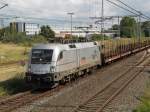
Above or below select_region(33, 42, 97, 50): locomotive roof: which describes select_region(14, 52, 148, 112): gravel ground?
below

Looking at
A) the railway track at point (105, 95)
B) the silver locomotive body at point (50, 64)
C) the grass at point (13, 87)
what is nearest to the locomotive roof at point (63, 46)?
the silver locomotive body at point (50, 64)

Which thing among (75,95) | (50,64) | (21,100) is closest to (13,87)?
(50,64)

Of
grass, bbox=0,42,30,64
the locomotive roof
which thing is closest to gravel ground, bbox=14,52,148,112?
the locomotive roof

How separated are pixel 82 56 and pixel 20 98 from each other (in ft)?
31.0

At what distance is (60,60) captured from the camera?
24.0 m

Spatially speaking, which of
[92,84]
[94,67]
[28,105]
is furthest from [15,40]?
[28,105]

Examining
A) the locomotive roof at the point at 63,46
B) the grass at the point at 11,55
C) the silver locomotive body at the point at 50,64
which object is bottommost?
the grass at the point at 11,55

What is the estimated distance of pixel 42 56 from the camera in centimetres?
2380

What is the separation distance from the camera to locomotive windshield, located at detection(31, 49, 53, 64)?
23.6 metres

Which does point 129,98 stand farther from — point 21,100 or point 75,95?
point 21,100

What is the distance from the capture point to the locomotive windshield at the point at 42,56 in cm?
2359

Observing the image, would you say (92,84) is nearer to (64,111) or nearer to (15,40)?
(64,111)

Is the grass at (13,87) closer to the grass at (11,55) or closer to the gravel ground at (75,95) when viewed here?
the gravel ground at (75,95)

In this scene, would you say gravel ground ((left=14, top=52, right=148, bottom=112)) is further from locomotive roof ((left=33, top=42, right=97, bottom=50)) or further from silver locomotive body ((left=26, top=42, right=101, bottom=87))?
locomotive roof ((left=33, top=42, right=97, bottom=50))
